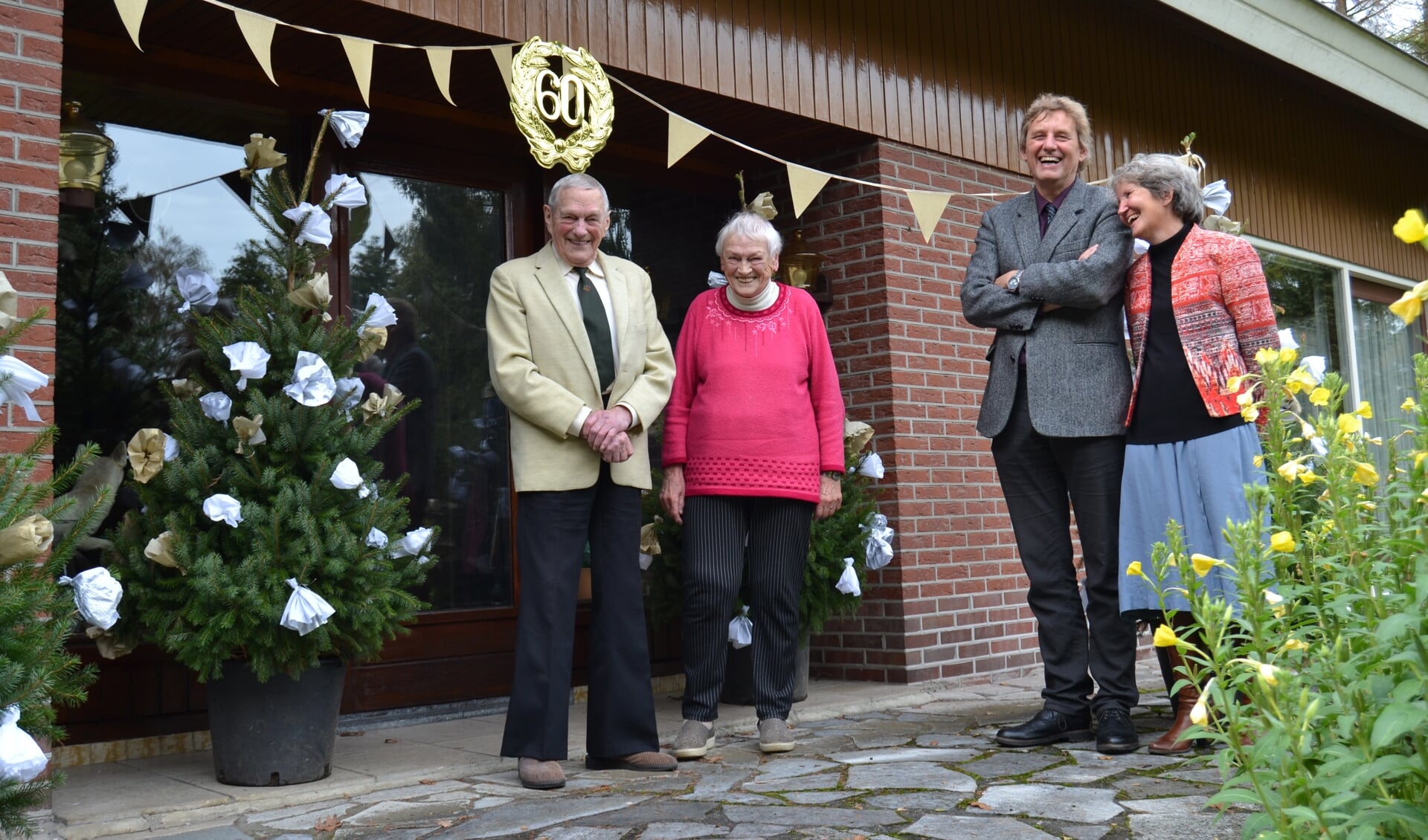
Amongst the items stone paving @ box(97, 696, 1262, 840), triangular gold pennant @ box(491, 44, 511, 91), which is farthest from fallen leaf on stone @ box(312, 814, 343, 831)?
triangular gold pennant @ box(491, 44, 511, 91)

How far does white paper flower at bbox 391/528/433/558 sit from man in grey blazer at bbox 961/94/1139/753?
1770mm

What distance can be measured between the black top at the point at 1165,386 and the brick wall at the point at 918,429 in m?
1.94

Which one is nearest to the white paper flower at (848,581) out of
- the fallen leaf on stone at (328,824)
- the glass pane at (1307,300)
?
the fallen leaf on stone at (328,824)

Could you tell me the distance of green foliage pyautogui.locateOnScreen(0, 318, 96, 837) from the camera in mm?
2160

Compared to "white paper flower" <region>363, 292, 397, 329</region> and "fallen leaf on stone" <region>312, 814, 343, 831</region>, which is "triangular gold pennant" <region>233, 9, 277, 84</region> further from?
"fallen leaf on stone" <region>312, 814, 343, 831</region>

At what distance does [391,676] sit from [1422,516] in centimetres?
392

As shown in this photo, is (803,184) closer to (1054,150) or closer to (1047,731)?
(1054,150)

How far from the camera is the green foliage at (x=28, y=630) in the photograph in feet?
7.09

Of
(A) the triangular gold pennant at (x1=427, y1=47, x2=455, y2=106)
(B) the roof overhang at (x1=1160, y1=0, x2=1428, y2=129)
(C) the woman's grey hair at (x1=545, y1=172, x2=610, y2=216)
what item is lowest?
(C) the woman's grey hair at (x1=545, y1=172, x2=610, y2=216)

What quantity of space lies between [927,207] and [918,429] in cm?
100

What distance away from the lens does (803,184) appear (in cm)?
526

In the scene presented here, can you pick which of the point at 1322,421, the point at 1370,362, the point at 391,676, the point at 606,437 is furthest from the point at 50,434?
the point at 1370,362

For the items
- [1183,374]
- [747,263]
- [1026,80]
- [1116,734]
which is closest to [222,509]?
[747,263]

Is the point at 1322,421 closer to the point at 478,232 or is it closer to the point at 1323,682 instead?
the point at 1323,682
